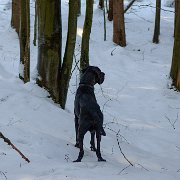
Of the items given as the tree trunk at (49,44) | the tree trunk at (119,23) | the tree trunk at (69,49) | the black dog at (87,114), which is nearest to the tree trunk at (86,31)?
the tree trunk at (69,49)

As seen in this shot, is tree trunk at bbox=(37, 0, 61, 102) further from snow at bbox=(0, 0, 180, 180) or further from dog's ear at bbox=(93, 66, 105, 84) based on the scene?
dog's ear at bbox=(93, 66, 105, 84)

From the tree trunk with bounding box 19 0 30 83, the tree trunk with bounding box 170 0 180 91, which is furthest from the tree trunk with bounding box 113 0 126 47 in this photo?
the tree trunk with bounding box 19 0 30 83

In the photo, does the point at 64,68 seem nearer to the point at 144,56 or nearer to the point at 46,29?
the point at 46,29

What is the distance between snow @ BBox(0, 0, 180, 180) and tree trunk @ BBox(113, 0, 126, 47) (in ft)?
4.62

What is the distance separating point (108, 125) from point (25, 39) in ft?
8.76

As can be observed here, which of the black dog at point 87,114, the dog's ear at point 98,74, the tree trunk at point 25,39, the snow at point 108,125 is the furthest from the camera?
the tree trunk at point 25,39

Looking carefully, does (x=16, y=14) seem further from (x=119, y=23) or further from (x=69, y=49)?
(x=69, y=49)

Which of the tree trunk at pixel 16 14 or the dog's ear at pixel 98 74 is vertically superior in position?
the dog's ear at pixel 98 74

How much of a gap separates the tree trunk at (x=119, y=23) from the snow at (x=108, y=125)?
55.5 inches

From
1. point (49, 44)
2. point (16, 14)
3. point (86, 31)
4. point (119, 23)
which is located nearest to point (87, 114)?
point (49, 44)

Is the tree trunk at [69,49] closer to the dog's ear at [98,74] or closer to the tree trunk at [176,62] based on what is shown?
the dog's ear at [98,74]

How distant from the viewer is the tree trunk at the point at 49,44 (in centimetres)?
752

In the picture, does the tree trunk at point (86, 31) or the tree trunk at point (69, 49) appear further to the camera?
the tree trunk at point (86, 31)

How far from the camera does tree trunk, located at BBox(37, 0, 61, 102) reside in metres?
7.52
